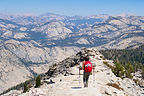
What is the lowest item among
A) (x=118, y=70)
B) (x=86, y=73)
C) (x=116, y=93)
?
(x=118, y=70)

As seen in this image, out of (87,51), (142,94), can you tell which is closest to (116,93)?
(142,94)

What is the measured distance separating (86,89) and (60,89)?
6272 mm

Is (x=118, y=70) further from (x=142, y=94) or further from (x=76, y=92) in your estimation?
(x=76, y=92)

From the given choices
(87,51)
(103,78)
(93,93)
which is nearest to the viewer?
(93,93)

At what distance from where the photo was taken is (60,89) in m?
37.8

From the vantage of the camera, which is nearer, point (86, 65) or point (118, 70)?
point (86, 65)

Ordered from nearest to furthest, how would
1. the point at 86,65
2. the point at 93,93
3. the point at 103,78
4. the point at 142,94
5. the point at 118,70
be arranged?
the point at 93,93
the point at 86,65
the point at 103,78
the point at 142,94
the point at 118,70

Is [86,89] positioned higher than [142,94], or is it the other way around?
[86,89]

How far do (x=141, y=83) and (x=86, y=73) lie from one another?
51271 millimetres

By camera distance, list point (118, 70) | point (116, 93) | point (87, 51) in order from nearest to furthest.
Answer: point (116, 93), point (118, 70), point (87, 51)

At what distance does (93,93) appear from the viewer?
32094 millimetres

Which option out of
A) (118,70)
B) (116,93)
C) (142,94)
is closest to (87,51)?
(118,70)

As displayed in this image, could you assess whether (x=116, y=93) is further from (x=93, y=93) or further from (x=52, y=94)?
(x=52, y=94)

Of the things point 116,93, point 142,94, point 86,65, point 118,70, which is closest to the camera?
point 86,65
